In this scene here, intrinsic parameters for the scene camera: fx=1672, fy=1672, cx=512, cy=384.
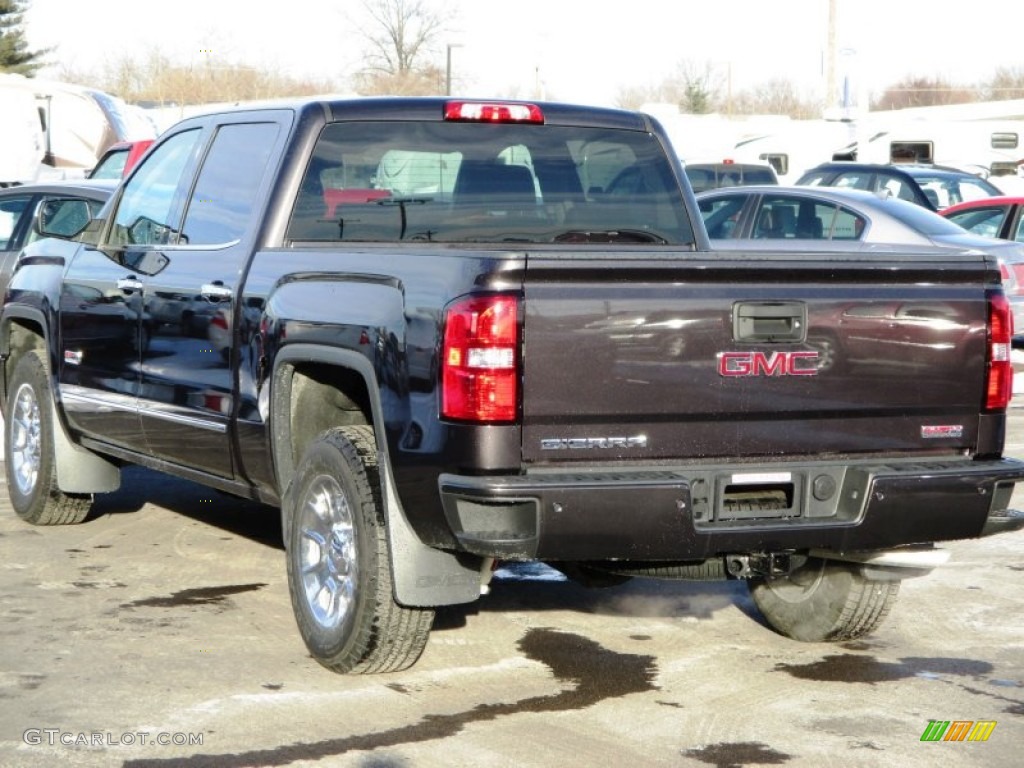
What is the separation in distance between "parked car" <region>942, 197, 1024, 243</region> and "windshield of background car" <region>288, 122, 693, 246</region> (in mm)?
11095

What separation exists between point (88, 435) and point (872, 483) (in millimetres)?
4018

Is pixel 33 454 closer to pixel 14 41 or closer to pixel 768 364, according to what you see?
pixel 768 364

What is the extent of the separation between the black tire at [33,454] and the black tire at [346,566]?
257 centimetres

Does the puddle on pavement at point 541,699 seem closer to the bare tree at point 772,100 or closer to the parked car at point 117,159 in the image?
the parked car at point 117,159

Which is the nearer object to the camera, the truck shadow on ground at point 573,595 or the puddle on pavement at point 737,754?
the puddle on pavement at point 737,754

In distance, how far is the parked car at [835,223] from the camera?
1402 centimetres

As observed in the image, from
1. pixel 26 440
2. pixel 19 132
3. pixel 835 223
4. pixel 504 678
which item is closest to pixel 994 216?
pixel 835 223

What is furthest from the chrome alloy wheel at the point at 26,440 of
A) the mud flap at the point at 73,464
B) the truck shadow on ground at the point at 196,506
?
the truck shadow on ground at the point at 196,506

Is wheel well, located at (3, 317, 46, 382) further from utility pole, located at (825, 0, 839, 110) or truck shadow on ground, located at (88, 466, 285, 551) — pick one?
utility pole, located at (825, 0, 839, 110)

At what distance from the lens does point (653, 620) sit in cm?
659

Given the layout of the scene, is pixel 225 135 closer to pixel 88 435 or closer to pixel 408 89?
pixel 88 435

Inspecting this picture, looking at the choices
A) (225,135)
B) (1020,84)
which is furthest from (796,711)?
(1020,84)

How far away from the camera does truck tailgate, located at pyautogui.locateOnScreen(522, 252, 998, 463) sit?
484 centimetres

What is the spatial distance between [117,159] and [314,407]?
56.7 ft
